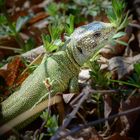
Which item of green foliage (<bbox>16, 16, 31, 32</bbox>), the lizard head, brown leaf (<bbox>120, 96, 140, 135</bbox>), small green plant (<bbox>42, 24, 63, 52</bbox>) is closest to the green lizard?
the lizard head

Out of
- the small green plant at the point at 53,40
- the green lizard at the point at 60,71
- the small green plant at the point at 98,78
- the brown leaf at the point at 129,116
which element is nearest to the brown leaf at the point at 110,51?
the green lizard at the point at 60,71

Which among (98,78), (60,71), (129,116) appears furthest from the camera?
(60,71)

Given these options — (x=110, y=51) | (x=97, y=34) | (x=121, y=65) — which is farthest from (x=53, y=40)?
(x=110, y=51)

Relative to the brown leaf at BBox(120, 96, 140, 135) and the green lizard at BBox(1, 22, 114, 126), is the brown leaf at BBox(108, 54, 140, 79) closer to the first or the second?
the green lizard at BBox(1, 22, 114, 126)

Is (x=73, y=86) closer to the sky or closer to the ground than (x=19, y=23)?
closer to the ground

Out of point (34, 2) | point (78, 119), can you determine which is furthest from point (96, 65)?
point (34, 2)

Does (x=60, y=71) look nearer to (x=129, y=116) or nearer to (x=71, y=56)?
(x=71, y=56)

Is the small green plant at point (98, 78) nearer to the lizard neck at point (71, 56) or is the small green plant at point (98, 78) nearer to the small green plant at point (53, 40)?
the lizard neck at point (71, 56)

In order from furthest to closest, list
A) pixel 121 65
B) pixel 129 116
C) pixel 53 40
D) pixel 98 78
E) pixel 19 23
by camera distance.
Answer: pixel 19 23, pixel 121 65, pixel 53 40, pixel 98 78, pixel 129 116
